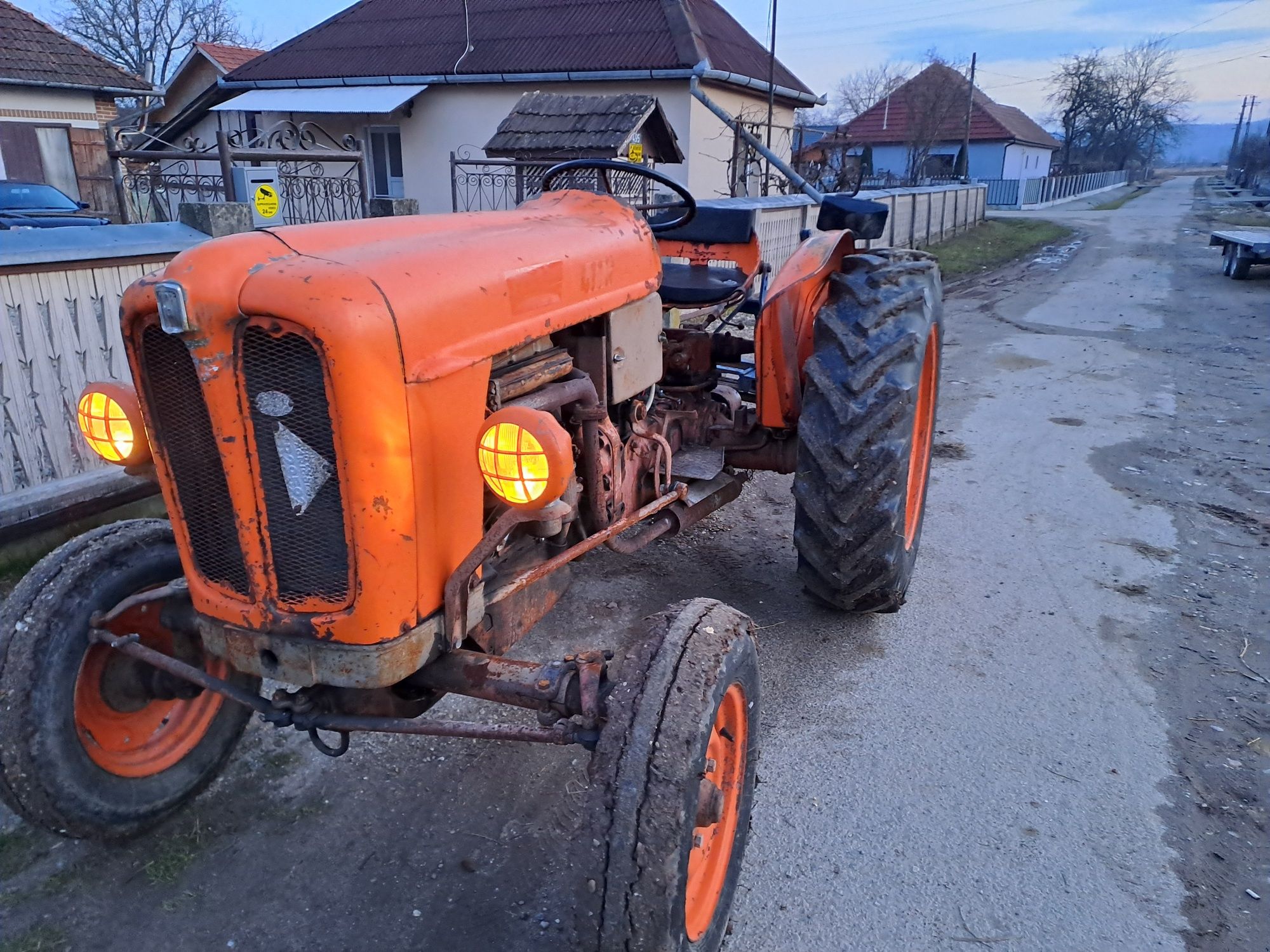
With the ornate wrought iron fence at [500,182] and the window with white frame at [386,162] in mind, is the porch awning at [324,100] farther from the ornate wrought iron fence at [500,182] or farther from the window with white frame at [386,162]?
the ornate wrought iron fence at [500,182]

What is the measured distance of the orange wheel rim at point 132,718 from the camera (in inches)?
93.4

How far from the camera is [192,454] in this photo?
1992 mm

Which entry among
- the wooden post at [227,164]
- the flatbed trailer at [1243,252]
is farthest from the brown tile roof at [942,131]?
the wooden post at [227,164]

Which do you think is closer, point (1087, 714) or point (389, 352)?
point (389, 352)

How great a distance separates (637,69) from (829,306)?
11824 mm

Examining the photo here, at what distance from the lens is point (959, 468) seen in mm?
5625

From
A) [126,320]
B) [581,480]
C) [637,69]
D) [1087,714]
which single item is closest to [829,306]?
[581,480]

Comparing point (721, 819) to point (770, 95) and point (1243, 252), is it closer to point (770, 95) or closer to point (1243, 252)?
point (770, 95)

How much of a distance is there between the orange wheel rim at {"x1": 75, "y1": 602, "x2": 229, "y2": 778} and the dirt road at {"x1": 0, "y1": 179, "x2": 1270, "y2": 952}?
22cm

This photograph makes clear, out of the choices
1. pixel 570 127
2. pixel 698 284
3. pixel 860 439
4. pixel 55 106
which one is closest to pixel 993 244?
pixel 570 127

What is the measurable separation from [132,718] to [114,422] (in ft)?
2.96

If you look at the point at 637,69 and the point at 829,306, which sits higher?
the point at 637,69

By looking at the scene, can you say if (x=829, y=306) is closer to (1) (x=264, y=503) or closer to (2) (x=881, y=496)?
(2) (x=881, y=496)

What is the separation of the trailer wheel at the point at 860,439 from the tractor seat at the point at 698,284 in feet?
1.83
